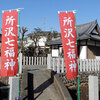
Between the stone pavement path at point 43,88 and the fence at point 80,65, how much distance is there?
0.99 metres

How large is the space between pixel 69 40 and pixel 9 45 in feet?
7.95

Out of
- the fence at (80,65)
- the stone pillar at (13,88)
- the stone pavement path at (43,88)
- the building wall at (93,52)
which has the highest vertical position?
the building wall at (93,52)

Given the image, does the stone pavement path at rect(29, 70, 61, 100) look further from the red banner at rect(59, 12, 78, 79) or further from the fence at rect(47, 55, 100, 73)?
the red banner at rect(59, 12, 78, 79)

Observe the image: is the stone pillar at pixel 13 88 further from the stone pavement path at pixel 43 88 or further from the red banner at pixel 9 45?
the stone pavement path at pixel 43 88

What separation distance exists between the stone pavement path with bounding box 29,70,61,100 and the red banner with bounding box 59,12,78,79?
127 centimetres

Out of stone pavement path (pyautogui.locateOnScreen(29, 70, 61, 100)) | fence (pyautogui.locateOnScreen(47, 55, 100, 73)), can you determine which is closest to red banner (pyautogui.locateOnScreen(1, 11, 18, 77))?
stone pavement path (pyautogui.locateOnScreen(29, 70, 61, 100))

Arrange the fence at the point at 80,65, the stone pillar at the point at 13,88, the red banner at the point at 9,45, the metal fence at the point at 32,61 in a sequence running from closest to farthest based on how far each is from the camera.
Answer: the stone pillar at the point at 13,88 < the red banner at the point at 9,45 < the fence at the point at 80,65 < the metal fence at the point at 32,61

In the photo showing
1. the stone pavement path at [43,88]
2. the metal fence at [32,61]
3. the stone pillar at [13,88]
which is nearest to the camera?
the stone pillar at [13,88]

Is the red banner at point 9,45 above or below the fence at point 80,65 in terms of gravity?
above

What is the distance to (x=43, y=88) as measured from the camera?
6.73 meters

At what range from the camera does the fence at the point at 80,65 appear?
864cm

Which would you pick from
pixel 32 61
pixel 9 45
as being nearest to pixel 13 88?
pixel 9 45

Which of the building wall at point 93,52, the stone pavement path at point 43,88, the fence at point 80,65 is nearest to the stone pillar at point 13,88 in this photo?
the stone pavement path at point 43,88

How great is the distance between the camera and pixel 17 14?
542 cm
